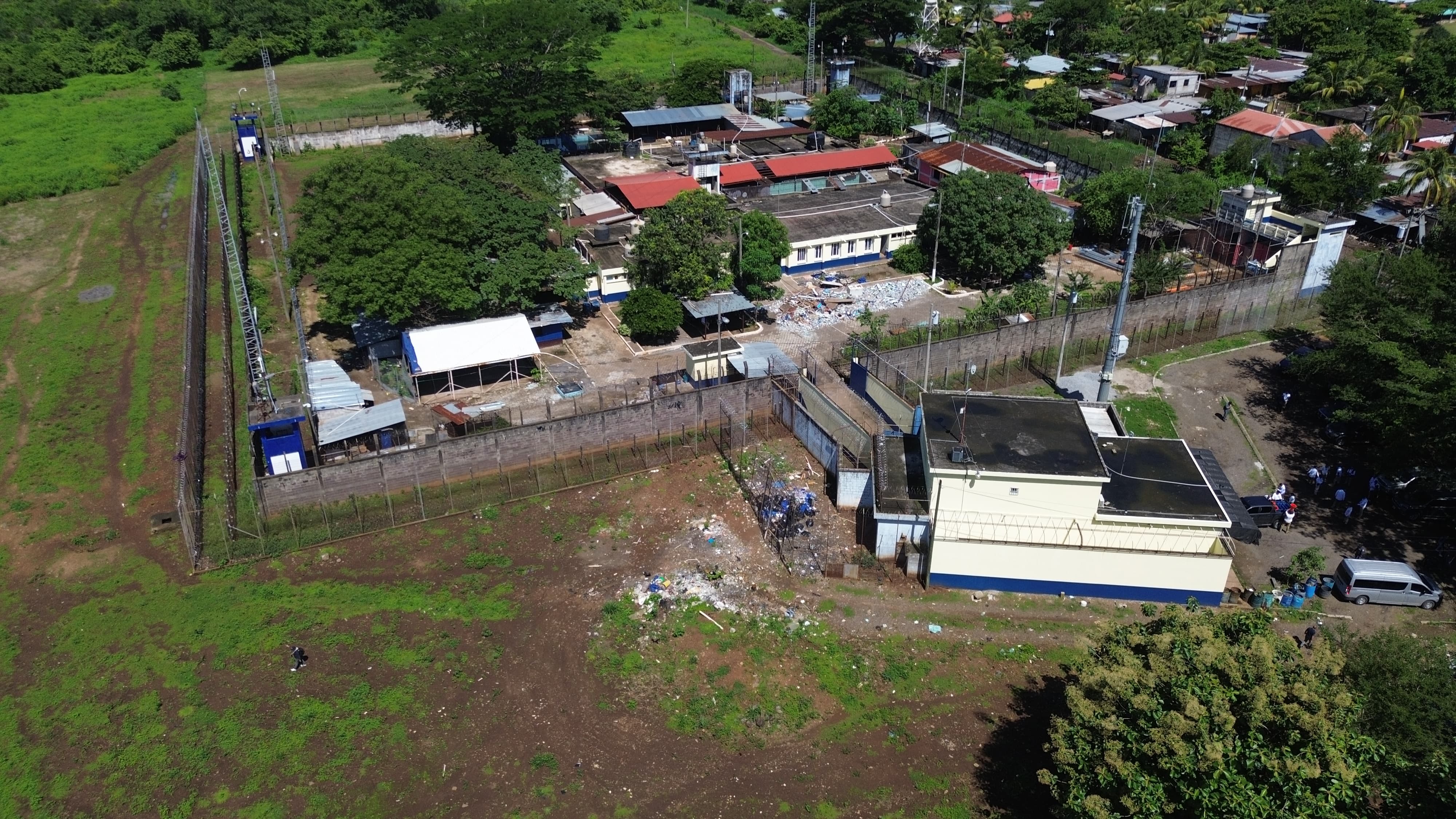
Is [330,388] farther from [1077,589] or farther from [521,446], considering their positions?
[1077,589]

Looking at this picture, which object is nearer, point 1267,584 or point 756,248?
point 1267,584

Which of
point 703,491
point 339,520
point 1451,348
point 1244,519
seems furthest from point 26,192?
point 1451,348

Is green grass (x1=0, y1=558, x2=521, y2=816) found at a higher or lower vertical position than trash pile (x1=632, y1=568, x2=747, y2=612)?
higher

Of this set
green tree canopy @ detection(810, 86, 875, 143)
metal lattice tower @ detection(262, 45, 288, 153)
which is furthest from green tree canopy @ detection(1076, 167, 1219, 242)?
metal lattice tower @ detection(262, 45, 288, 153)

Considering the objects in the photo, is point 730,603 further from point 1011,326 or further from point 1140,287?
point 1140,287

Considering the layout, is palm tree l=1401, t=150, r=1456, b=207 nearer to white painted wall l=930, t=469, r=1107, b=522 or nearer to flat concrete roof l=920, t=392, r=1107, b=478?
flat concrete roof l=920, t=392, r=1107, b=478

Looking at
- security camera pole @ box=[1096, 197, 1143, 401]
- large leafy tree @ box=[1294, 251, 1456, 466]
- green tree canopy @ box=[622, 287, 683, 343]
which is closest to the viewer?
large leafy tree @ box=[1294, 251, 1456, 466]
